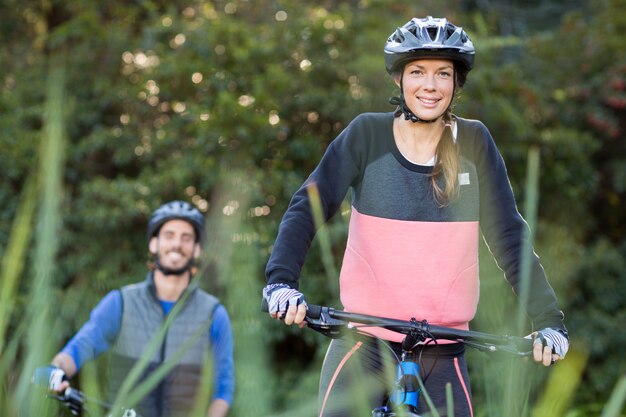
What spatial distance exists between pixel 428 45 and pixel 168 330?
203 centimetres

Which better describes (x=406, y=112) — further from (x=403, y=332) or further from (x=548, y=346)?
(x=548, y=346)

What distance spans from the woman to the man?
1.35 meters

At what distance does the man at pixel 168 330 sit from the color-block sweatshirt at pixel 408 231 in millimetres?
1339

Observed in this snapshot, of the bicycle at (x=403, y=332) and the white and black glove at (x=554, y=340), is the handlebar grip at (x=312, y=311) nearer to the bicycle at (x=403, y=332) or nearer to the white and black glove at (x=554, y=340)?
→ the bicycle at (x=403, y=332)

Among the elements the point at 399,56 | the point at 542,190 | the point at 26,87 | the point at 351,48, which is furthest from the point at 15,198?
the point at 399,56

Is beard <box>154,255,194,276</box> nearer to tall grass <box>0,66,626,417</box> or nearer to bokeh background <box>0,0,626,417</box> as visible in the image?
bokeh background <box>0,0,626,417</box>

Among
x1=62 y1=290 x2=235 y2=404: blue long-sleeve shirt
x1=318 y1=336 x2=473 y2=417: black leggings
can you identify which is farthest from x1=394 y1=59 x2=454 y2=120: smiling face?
x1=62 y1=290 x2=235 y2=404: blue long-sleeve shirt

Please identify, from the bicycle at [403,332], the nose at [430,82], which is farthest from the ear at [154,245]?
the bicycle at [403,332]

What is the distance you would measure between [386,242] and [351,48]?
24.1ft

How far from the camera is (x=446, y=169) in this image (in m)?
2.80

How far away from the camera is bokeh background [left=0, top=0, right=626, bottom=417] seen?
9102 mm

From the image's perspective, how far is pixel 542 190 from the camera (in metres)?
10.8

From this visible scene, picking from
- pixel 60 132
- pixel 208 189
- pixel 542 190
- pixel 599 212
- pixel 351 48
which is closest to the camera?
pixel 60 132

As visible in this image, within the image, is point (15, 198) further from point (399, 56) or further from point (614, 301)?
point (399, 56)
